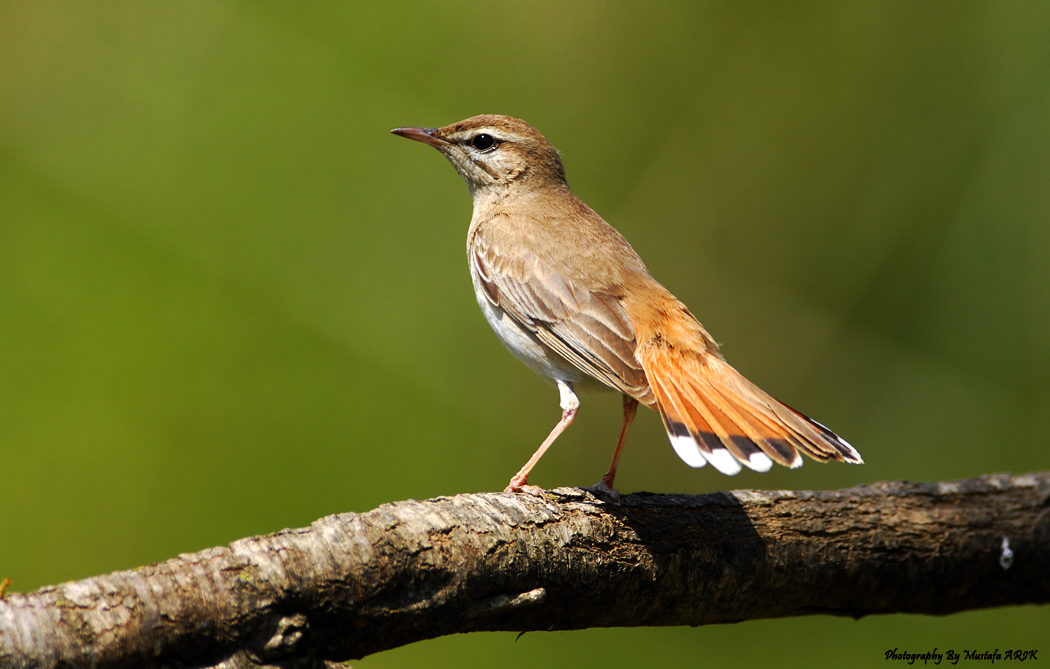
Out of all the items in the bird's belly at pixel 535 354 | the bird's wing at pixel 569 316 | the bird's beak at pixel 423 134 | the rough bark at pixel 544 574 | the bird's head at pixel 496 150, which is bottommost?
the rough bark at pixel 544 574

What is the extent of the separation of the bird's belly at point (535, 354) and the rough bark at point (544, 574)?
0.72 m

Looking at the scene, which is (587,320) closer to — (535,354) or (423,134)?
(535,354)

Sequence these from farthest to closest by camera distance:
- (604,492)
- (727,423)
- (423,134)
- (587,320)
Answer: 1. (423,134)
2. (587,320)
3. (604,492)
4. (727,423)

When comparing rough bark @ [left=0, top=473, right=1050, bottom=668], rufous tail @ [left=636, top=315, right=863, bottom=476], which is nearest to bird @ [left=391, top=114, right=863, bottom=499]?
rufous tail @ [left=636, top=315, right=863, bottom=476]

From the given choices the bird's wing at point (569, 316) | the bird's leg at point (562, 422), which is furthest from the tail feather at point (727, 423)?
the bird's leg at point (562, 422)

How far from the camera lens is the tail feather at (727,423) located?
2.97 metres

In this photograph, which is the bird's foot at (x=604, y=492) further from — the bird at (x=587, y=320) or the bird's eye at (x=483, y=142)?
the bird's eye at (x=483, y=142)

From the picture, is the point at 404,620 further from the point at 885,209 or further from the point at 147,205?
the point at 885,209

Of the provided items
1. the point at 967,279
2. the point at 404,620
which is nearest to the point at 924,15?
the point at 967,279

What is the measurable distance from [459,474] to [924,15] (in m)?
4.84

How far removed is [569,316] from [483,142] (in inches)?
61.5

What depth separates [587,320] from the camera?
372 cm

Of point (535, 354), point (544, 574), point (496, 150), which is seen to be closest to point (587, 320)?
point (535, 354)

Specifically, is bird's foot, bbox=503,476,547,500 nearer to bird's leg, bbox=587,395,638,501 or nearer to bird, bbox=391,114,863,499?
bird, bbox=391,114,863,499
